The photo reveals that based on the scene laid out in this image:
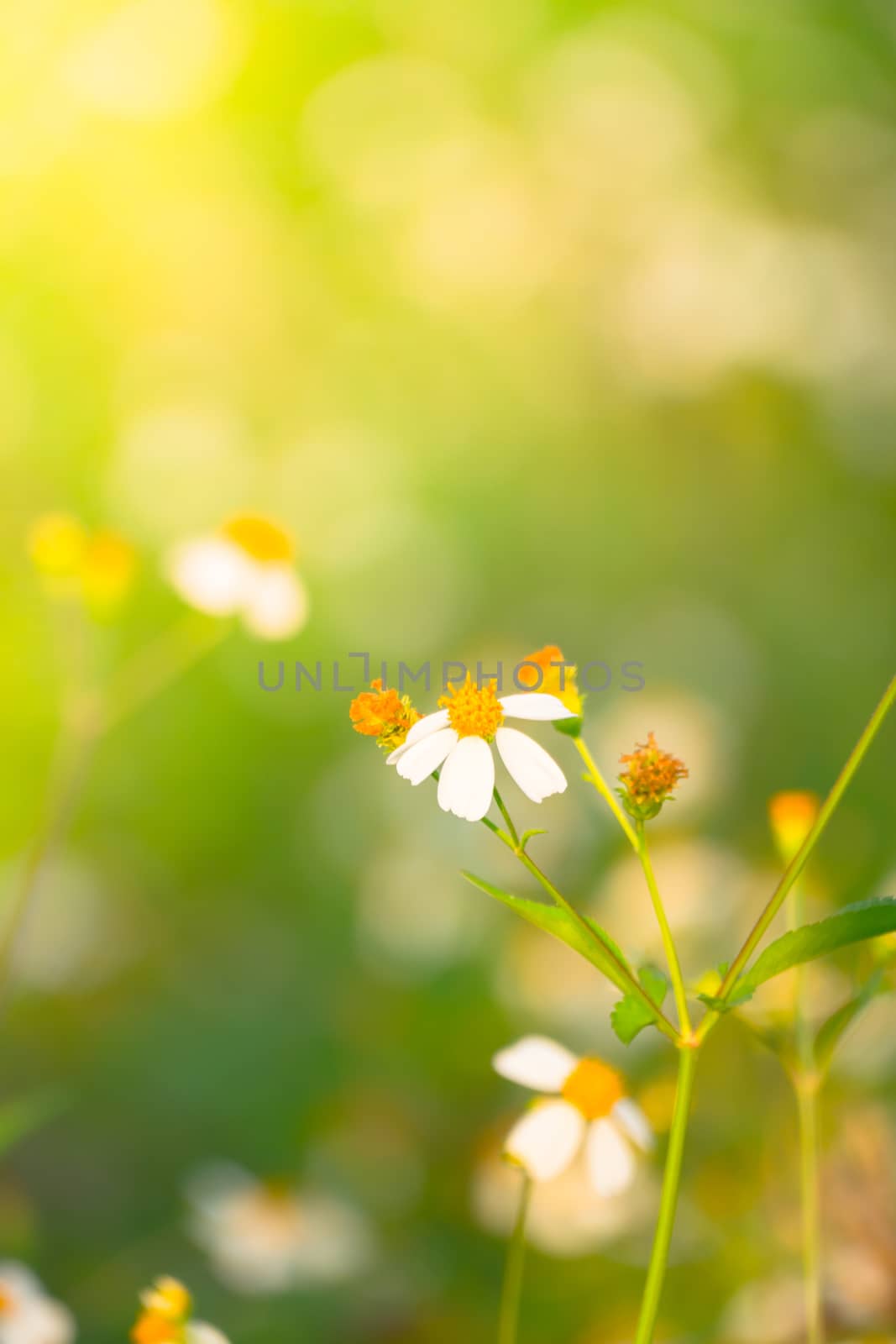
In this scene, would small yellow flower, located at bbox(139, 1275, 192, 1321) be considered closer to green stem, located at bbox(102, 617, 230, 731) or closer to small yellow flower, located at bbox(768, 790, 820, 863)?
small yellow flower, located at bbox(768, 790, 820, 863)

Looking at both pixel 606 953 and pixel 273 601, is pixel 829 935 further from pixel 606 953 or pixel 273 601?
pixel 273 601

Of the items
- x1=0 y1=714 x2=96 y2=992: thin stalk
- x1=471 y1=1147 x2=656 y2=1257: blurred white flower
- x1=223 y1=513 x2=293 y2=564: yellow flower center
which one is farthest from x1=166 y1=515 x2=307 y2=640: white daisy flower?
x1=471 y1=1147 x2=656 y2=1257: blurred white flower

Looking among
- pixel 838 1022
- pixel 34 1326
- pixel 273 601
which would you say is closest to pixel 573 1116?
pixel 838 1022

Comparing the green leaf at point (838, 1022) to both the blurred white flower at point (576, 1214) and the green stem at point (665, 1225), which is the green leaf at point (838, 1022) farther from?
the blurred white flower at point (576, 1214)

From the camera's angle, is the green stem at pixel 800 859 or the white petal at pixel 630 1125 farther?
the white petal at pixel 630 1125

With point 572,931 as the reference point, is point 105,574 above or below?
above

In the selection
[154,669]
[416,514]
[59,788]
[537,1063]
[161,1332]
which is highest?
[416,514]

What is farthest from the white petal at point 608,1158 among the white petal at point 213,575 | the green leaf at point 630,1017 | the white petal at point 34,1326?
the white petal at point 213,575
